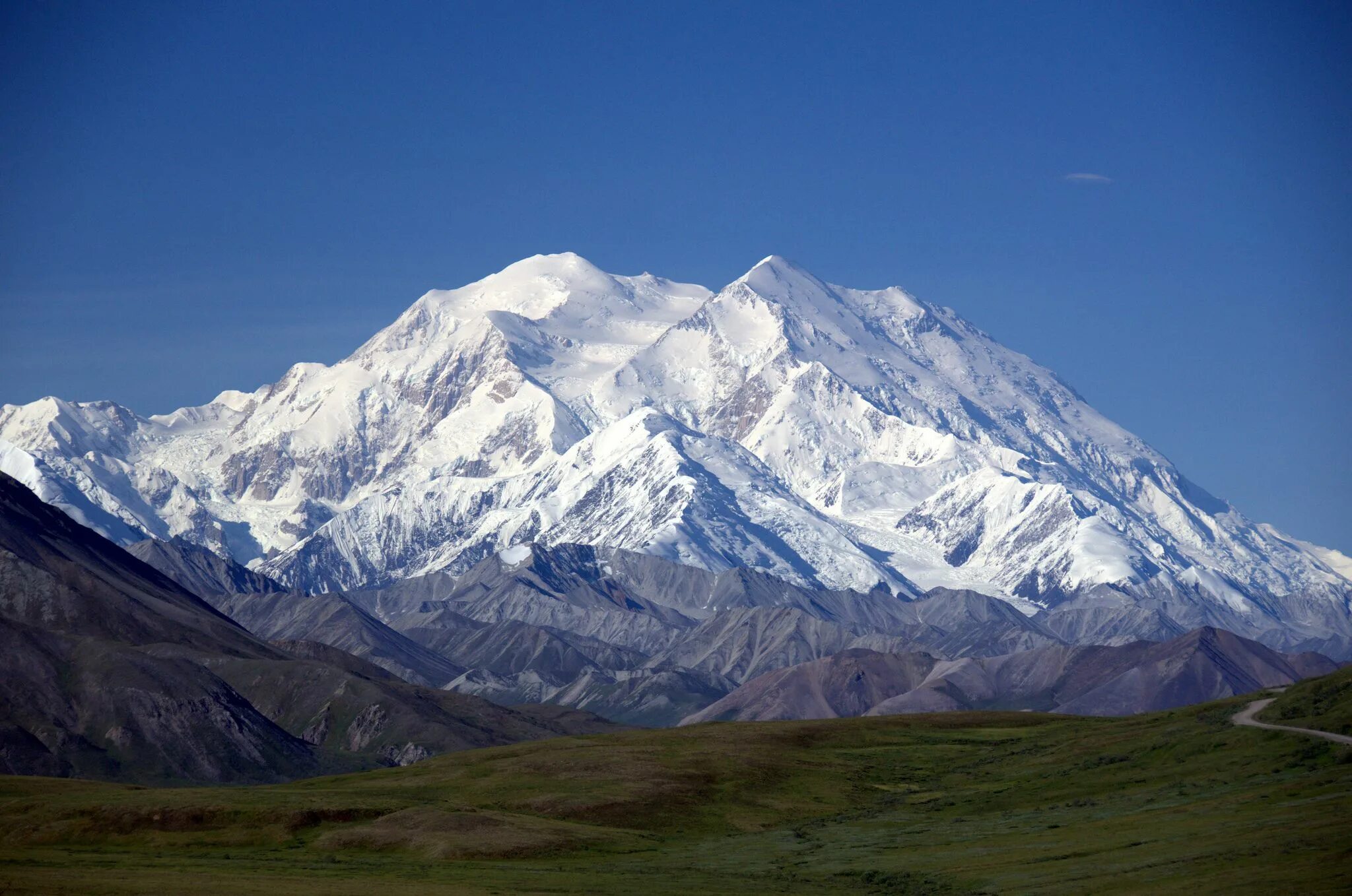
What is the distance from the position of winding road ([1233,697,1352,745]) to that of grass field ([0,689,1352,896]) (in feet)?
5.69

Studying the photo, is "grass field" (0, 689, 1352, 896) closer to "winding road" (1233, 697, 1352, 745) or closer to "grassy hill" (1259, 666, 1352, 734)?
"winding road" (1233, 697, 1352, 745)

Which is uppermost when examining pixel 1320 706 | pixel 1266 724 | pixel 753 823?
pixel 1320 706

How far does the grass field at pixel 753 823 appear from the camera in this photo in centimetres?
10619

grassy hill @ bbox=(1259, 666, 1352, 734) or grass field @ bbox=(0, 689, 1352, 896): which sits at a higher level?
grassy hill @ bbox=(1259, 666, 1352, 734)

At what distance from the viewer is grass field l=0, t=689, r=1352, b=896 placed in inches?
4181

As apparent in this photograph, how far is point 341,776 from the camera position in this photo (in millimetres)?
188750

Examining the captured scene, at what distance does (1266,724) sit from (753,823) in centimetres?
4188

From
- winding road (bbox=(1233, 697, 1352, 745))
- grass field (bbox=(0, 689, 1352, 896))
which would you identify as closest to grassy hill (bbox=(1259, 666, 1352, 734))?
winding road (bbox=(1233, 697, 1352, 745))

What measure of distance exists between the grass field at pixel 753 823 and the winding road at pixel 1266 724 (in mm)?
1734

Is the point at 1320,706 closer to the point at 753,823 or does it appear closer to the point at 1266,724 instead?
the point at 1266,724

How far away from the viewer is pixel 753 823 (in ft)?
499

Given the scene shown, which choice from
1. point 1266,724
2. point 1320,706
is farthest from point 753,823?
point 1320,706

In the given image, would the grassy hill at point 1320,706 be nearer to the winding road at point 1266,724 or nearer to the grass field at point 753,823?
the winding road at point 1266,724

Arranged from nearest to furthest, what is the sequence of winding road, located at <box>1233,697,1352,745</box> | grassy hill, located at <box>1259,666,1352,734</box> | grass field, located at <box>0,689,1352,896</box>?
grass field, located at <box>0,689,1352,896</box> < winding road, located at <box>1233,697,1352,745</box> < grassy hill, located at <box>1259,666,1352,734</box>
